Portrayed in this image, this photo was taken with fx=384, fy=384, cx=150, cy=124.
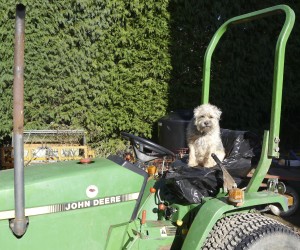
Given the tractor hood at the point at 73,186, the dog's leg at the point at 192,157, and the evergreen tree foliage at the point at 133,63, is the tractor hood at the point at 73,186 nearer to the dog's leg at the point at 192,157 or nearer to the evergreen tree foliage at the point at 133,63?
the dog's leg at the point at 192,157

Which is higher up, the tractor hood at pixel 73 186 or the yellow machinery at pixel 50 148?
the tractor hood at pixel 73 186

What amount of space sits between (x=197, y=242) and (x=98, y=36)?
15.5 feet

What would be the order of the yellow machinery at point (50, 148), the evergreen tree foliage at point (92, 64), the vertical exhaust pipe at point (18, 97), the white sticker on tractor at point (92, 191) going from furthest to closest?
1. the evergreen tree foliage at point (92, 64)
2. the yellow machinery at point (50, 148)
3. the white sticker on tractor at point (92, 191)
4. the vertical exhaust pipe at point (18, 97)

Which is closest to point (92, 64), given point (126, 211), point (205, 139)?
point (205, 139)

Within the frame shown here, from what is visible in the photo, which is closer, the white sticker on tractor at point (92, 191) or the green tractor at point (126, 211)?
the green tractor at point (126, 211)

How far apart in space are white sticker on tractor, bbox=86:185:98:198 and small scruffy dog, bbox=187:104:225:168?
1.16m

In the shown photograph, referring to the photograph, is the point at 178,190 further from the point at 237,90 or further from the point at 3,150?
the point at 237,90

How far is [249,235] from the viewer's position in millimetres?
2117

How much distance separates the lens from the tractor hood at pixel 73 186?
6.33 ft

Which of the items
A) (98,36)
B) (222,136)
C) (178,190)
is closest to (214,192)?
(178,190)

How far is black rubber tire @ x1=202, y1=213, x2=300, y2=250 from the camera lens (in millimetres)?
2105

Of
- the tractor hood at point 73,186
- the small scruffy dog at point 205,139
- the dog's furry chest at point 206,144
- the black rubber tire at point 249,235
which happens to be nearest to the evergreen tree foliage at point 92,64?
the small scruffy dog at point 205,139

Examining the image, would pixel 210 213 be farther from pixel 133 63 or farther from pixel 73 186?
pixel 133 63

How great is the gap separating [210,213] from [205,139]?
125cm
